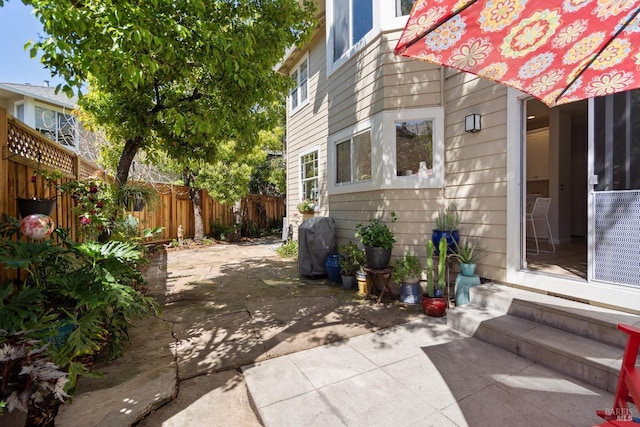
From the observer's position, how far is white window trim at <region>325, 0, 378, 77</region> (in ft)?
16.4

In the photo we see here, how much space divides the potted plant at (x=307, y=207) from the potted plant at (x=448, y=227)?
386cm

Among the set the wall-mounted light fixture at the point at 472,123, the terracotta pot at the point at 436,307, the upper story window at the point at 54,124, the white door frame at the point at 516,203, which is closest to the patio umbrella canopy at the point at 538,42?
the white door frame at the point at 516,203

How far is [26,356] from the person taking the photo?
1681 millimetres

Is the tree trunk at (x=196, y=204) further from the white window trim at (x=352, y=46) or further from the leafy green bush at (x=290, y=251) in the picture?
the white window trim at (x=352, y=46)

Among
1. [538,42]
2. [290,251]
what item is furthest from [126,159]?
[538,42]

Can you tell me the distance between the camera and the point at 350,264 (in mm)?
5410

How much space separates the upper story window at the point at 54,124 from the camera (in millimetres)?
13211

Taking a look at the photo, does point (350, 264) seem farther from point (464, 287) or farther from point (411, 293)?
point (464, 287)

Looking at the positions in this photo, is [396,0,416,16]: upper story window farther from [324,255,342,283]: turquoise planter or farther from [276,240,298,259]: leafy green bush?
[276,240,298,259]: leafy green bush

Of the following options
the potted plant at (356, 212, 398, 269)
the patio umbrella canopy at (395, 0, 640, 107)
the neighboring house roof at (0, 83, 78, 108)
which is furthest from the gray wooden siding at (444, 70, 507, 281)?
the neighboring house roof at (0, 83, 78, 108)

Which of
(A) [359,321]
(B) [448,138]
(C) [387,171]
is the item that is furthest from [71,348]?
(B) [448,138]

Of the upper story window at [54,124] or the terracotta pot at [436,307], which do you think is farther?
the upper story window at [54,124]

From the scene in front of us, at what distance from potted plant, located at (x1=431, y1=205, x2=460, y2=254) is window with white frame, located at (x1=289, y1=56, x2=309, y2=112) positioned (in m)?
5.59

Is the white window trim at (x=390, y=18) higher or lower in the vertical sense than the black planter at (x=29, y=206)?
higher
